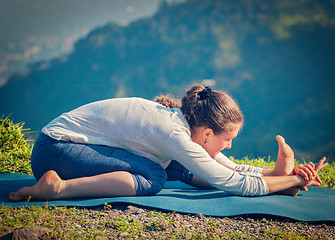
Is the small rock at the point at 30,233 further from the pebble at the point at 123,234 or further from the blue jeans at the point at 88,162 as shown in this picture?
the blue jeans at the point at 88,162

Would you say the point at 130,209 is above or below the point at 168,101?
below

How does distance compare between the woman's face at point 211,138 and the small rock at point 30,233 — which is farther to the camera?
the woman's face at point 211,138

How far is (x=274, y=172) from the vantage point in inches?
126

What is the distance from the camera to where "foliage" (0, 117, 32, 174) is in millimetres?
4195

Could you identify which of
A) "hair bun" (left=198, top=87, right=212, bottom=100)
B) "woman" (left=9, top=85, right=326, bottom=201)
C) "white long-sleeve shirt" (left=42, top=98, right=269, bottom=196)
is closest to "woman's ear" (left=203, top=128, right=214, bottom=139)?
"woman" (left=9, top=85, right=326, bottom=201)

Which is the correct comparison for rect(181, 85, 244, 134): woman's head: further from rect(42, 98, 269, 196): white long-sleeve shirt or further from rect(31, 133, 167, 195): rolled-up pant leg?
rect(31, 133, 167, 195): rolled-up pant leg

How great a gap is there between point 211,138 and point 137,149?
605mm

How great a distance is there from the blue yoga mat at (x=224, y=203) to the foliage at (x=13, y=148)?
1.11 metres

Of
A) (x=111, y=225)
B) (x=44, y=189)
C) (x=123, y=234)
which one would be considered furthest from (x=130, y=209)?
(x=44, y=189)

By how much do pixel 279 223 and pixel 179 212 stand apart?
0.71 meters

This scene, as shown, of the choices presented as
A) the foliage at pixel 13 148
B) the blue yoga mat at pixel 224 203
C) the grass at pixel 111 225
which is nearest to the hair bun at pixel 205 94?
the blue yoga mat at pixel 224 203

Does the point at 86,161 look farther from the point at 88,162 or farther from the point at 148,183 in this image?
the point at 148,183

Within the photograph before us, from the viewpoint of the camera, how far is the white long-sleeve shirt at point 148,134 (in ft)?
8.68

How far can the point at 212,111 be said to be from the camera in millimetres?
2771
